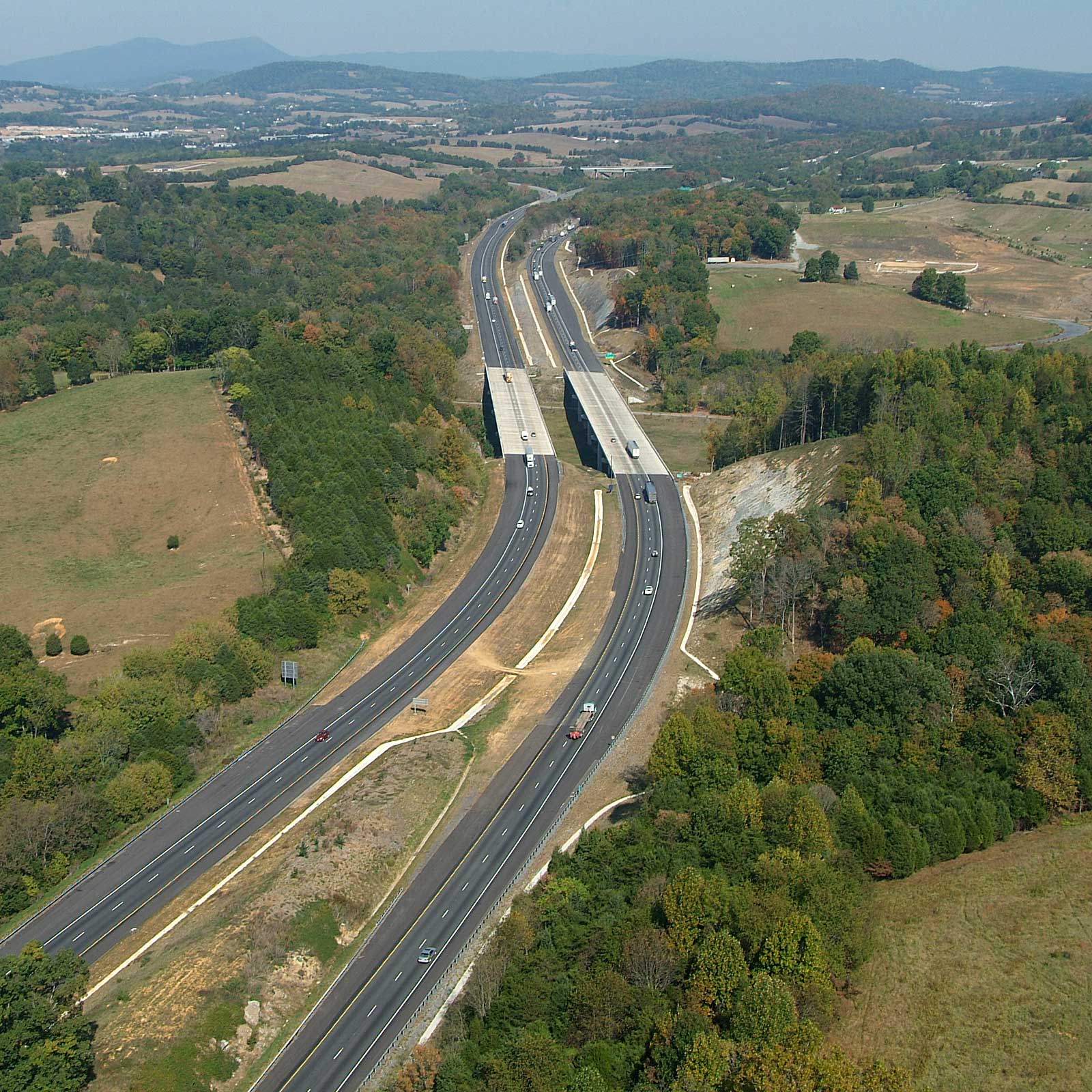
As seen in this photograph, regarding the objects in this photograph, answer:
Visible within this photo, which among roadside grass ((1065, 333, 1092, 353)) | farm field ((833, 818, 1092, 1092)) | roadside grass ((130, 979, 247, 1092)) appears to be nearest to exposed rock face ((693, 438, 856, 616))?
farm field ((833, 818, 1092, 1092))

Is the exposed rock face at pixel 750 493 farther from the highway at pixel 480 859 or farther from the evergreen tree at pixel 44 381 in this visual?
the evergreen tree at pixel 44 381

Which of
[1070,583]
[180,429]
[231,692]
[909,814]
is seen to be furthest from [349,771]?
[180,429]

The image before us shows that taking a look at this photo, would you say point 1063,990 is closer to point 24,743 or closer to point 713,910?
point 713,910

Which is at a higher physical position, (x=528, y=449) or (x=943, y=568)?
(x=943, y=568)

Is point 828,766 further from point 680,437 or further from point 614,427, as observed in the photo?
point 680,437

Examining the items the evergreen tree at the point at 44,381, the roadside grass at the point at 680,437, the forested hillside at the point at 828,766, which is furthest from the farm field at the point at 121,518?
the roadside grass at the point at 680,437

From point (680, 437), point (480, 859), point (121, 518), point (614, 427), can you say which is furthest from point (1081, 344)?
point (121, 518)
